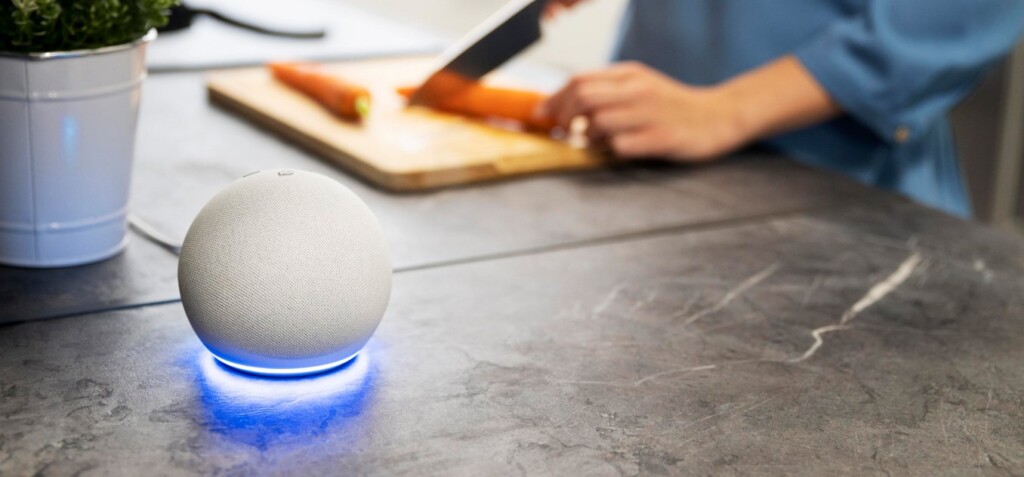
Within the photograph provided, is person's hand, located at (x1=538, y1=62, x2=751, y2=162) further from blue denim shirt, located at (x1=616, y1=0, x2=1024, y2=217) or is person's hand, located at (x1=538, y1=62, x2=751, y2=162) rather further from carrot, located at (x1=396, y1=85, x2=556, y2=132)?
blue denim shirt, located at (x1=616, y1=0, x2=1024, y2=217)

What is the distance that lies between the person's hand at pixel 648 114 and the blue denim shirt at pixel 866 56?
0.46 ft

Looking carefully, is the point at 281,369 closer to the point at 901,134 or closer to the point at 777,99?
the point at 777,99

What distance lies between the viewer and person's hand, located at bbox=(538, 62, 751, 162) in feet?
4.76

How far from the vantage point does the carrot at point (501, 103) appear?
5.01ft

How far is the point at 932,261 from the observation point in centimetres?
116

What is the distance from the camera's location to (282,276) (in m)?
0.77

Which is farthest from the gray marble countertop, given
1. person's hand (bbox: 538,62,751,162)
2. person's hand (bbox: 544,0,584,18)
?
person's hand (bbox: 544,0,584,18)

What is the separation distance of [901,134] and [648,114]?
381 mm

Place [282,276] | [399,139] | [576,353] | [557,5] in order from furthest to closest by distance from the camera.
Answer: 1. [557,5]
2. [399,139]
3. [576,353]
4. [282,276]

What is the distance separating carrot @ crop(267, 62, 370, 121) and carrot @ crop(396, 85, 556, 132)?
9 cm

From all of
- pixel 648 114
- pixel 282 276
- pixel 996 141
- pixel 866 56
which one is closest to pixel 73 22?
pixel 282 276

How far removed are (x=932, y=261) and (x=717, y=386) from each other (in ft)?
1.41

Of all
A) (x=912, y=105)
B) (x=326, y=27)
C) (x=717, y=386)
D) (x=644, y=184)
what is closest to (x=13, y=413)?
(x=717, y=386)

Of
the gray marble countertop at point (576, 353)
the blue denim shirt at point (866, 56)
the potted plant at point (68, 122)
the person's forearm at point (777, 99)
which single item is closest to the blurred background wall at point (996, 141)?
the blue denim shirt at point (866, 56)
